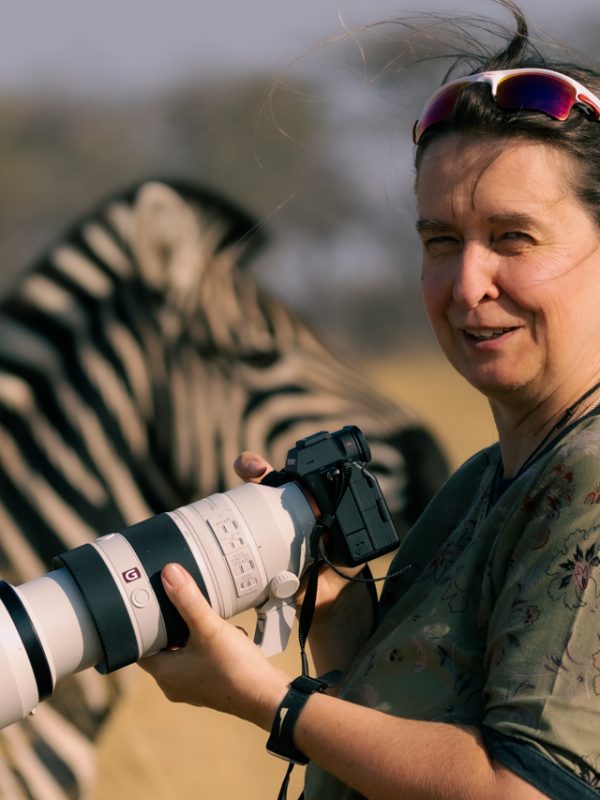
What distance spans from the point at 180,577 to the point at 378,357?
26.8 feet

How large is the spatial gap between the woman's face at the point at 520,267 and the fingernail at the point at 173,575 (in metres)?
0.45

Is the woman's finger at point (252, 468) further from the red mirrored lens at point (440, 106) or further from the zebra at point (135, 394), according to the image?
the zebra at point (135, 394)

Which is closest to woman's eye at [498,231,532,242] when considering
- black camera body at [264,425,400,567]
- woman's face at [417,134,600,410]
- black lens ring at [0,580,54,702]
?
woman's face at [417,134,600,410]

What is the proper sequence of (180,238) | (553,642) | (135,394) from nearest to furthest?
(553,642)
(135,394)
(180,238)

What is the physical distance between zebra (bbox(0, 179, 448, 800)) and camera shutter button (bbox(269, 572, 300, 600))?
6.54 ft

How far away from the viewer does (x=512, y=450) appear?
5.48ft

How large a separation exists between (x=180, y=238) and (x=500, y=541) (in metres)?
3.05

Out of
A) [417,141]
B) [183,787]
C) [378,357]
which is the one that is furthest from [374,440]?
[378,357]

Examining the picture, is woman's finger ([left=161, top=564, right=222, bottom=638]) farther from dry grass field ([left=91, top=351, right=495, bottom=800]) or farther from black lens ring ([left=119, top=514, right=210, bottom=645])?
dry grass field ([left=91, top=351, right=495, bottom=800])

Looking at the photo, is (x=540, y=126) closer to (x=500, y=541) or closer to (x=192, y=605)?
(x=500, y=541)

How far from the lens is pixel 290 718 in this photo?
4.88 feet

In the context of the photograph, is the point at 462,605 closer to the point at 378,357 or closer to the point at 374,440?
the point at 374,440

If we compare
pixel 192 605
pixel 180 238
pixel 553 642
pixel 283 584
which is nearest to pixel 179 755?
pixel 180 238

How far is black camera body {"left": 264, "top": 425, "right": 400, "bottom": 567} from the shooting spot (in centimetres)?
171
